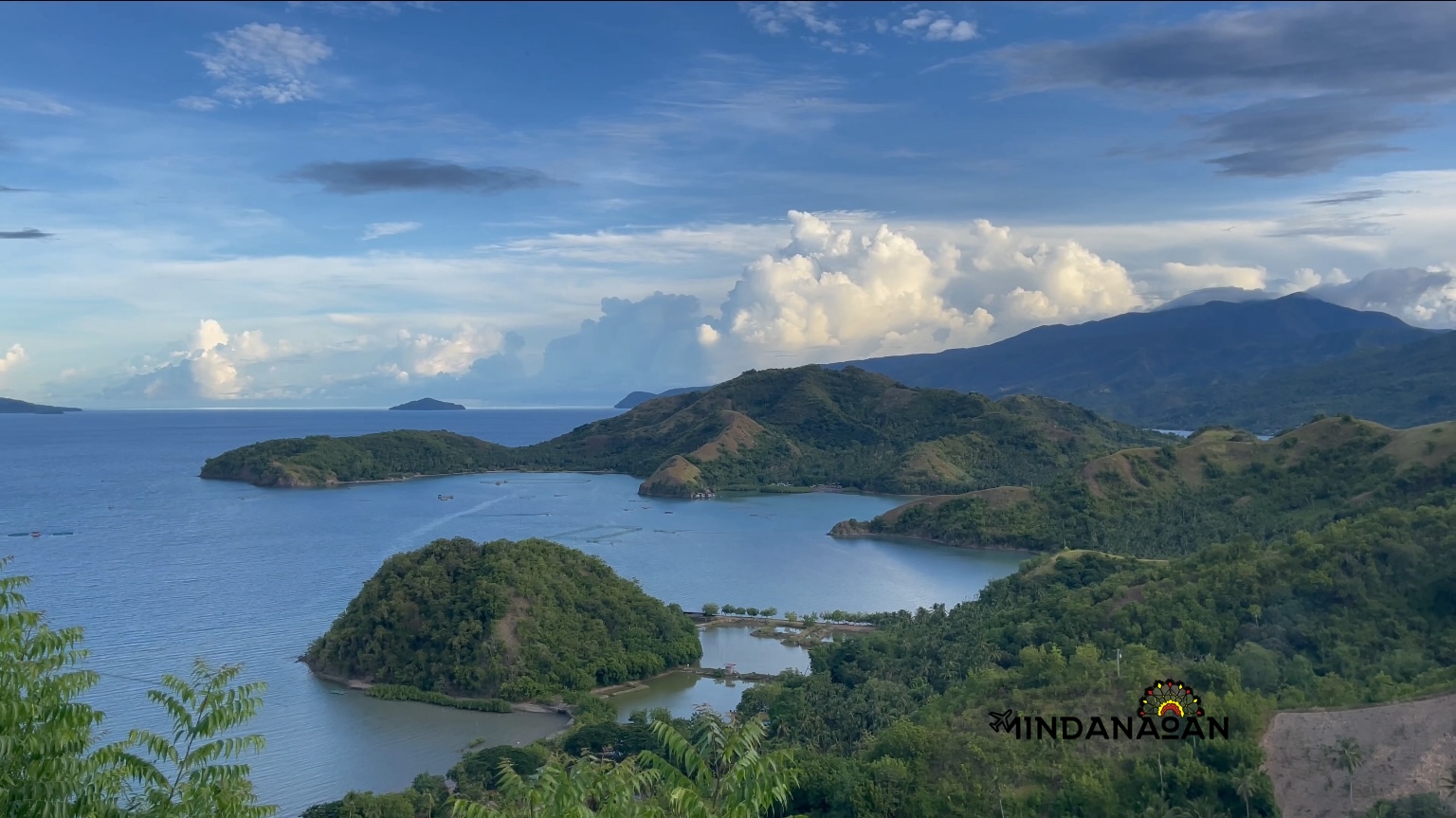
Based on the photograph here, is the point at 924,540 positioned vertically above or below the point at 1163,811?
below

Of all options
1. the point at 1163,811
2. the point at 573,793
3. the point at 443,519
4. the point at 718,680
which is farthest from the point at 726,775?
the point at 443,519

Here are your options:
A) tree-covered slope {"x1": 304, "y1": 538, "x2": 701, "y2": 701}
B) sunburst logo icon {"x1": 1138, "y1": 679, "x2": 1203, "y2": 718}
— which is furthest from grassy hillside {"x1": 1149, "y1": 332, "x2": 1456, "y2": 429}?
sunburst logo icon {"x1": 1138, "y1": 679, "x2": 1203, "y2": 718}

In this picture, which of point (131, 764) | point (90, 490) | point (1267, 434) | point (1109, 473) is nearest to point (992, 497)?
A: point (1109, 473)

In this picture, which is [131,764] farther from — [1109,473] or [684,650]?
[1109,473]

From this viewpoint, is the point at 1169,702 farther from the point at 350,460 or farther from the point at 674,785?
the point at 350,460

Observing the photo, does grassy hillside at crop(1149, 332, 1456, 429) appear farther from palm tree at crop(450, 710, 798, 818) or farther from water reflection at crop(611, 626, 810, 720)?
palm tree at crop(450, 710, 798, 818)

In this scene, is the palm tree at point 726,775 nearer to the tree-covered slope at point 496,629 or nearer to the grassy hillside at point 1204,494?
the tree-covered slope at point 496,629
